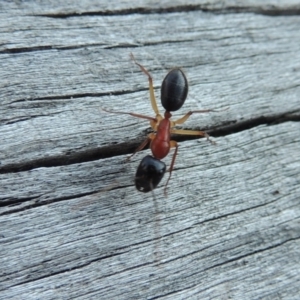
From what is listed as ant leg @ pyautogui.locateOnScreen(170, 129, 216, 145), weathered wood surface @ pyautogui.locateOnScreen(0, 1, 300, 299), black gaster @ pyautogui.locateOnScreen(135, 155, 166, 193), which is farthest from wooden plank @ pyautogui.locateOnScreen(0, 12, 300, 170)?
black gaster @ pyautogui.locateOnScreen(135, 155, 166, 193)

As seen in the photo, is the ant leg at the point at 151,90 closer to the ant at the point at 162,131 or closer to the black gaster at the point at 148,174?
the ant at the point at 162,131

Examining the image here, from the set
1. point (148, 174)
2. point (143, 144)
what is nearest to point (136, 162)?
point (143, 144)

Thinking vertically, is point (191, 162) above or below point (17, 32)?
below

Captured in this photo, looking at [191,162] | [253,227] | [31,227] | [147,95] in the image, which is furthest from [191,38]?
[31,227]

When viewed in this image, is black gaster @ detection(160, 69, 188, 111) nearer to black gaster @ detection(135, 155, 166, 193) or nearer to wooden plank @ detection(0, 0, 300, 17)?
black gaster @ detection(135, 155, 166, 193)

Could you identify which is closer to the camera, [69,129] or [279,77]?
[69,129]

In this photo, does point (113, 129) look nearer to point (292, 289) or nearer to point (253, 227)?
point (253, 227)
